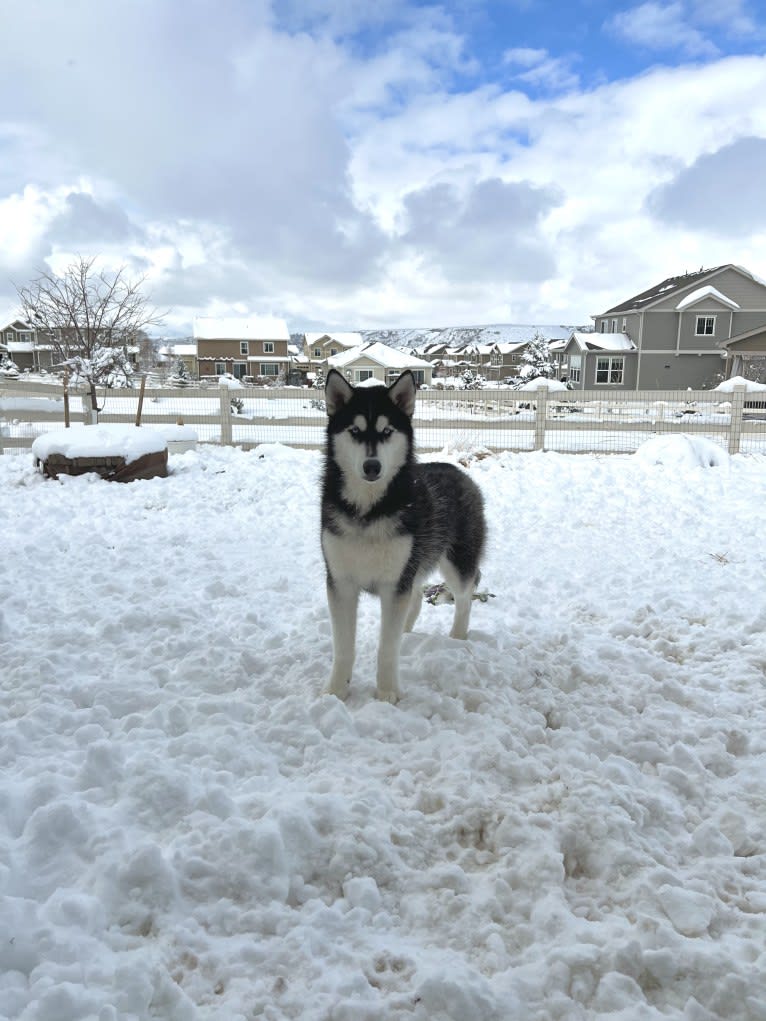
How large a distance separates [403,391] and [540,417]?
10029 mm

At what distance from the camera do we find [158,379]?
36375 millimetres

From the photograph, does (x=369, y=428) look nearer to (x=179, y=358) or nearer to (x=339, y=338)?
(x=179, y=358)

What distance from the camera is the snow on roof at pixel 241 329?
60.6 m

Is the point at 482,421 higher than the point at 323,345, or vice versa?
the point at 323,345

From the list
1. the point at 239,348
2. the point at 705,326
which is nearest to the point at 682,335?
the point at 705,326

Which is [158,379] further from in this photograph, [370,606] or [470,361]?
[470,361]

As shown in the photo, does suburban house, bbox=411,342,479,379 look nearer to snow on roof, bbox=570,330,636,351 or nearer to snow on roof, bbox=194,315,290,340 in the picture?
snow on roof, bbox=194,315,290,340

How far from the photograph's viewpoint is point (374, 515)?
3.26 m

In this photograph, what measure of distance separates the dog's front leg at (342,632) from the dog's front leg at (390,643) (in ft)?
0.57

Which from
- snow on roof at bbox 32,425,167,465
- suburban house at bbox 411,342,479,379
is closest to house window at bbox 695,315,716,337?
suburban house at bbox 411,342,479,379

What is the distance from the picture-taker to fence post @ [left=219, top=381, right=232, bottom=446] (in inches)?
517

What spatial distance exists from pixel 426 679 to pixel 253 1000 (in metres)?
1.98

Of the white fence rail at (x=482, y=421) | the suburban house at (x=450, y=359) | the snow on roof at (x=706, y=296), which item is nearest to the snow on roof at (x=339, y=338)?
the suburban house at (x=450, y=359)

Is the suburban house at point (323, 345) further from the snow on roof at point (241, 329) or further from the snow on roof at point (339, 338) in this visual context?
the snow on roof at point (241, 329)
